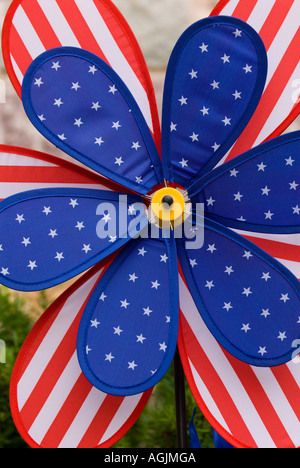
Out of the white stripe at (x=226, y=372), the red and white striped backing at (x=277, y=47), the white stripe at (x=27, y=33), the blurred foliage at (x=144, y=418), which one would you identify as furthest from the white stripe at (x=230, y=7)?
the blurred foliage at (x=144, y=418)

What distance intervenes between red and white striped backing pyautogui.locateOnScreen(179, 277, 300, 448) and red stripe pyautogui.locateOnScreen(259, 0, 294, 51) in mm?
334

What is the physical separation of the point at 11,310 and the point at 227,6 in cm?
74

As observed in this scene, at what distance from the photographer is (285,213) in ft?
1.80

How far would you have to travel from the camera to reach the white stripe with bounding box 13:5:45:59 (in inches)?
23.3

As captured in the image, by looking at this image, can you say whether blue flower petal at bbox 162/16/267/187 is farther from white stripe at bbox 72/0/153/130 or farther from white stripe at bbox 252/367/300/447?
white stripe at bbox 252/367/300/447

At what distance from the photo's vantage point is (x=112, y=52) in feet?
1.95

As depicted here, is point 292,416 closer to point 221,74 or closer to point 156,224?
point 156,224

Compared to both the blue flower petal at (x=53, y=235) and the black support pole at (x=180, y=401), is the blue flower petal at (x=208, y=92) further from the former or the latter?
the black support pole at (x=180, y=401)

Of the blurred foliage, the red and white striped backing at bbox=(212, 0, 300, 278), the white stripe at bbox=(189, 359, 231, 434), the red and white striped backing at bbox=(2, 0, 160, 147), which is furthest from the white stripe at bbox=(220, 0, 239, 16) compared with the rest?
the blurred foliage

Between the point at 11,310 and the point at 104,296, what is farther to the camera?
the point at 11,310

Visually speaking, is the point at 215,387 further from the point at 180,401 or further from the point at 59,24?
the point at 59,24

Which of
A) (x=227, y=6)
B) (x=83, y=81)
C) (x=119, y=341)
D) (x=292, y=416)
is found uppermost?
(x=227, y=6)

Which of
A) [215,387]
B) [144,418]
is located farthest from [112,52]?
[144,418]

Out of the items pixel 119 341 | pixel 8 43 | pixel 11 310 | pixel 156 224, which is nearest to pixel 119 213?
pixel 156 224
